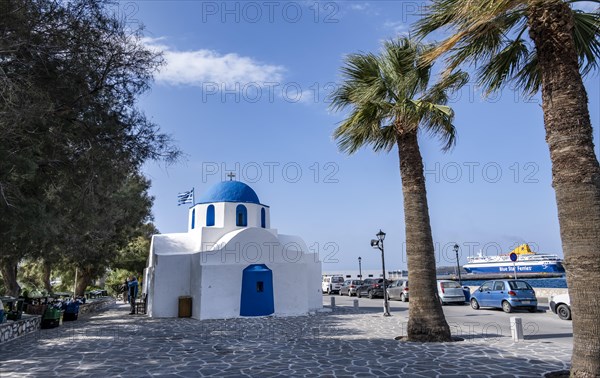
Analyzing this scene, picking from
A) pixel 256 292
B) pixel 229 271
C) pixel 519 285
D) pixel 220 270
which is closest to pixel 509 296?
pixel 519 285

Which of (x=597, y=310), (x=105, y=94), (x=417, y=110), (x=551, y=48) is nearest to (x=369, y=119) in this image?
(x=417, y=110)

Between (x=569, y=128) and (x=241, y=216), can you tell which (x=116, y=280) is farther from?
(x=569, y=128)

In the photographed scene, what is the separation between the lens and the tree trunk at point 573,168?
5996mm

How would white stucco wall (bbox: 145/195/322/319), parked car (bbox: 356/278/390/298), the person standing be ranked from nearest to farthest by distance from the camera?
1. white stucco wall (bbox: 145/195/322/319)
2. the person standing
3. parked car (bbox: 356/278/390/298)

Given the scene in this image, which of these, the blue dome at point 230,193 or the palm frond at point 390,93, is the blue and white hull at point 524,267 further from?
the palm frond at point 390,93

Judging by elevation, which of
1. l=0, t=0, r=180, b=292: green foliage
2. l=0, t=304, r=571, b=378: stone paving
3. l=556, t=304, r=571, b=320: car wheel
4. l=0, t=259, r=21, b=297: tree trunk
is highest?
Result: l=0, t=0, r=180, b=292: green foliage

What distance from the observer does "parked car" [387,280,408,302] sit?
102 feet

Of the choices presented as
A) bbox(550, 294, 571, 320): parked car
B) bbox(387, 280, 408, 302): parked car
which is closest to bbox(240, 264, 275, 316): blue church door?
bbox(550, 294, 571, 320): parked car

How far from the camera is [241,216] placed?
25.8 m

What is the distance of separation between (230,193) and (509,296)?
15985 millimetres

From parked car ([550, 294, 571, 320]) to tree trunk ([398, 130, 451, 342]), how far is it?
311 inches

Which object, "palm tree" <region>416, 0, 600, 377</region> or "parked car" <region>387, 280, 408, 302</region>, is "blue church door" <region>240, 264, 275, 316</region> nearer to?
"parked car" <region>387, 280, 408, 302</region>

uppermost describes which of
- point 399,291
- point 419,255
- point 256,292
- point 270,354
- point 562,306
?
point 419,255

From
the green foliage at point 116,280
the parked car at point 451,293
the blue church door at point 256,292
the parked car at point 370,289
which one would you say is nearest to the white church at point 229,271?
the blue church door at point 256,292
